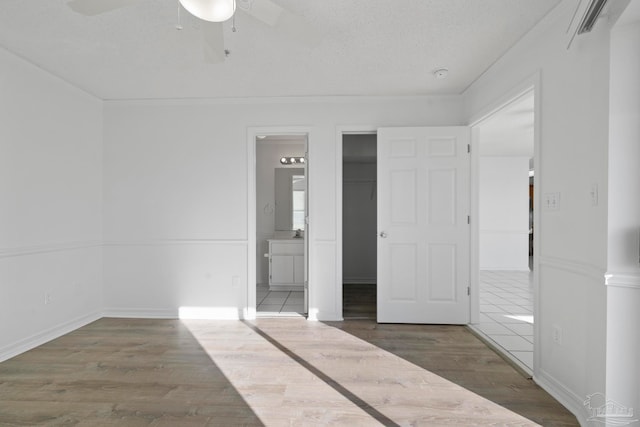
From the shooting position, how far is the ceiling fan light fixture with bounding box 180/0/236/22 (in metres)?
1.37

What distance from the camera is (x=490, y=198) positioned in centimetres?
730

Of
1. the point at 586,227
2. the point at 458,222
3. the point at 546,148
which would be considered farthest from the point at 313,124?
the point at 586,227

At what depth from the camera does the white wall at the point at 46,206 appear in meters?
2.70

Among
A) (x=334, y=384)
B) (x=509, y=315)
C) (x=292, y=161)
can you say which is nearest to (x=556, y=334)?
(x=334, y=384)

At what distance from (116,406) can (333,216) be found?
2494 millimetres

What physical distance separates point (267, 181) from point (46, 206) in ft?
9.84

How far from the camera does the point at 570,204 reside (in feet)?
6.66

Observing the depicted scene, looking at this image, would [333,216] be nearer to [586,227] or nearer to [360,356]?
[360,356]

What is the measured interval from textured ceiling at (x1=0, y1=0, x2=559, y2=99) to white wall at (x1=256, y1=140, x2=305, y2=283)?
74.7 inches

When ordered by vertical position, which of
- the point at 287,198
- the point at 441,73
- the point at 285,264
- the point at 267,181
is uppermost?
the point at 441,73

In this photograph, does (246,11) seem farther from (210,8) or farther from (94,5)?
(94,5)

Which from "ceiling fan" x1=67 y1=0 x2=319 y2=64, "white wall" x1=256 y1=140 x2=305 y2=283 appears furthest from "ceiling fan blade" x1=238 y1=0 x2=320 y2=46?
"white wall" x1=256 y1=140 x2=305 y2=283

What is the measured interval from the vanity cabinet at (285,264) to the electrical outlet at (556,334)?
11.1 ft

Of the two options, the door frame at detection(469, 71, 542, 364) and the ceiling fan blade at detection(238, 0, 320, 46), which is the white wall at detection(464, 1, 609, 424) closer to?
the door frame at detection(469, 71, 542, 364)
